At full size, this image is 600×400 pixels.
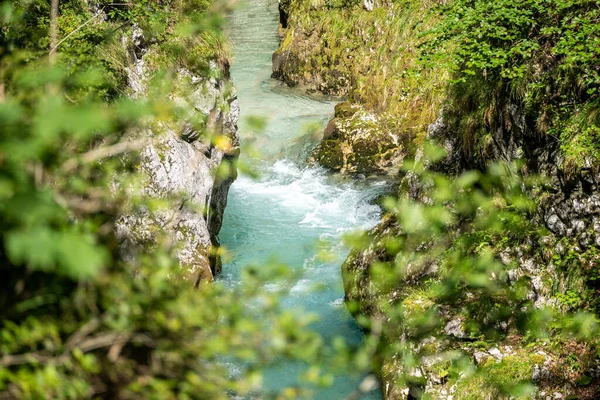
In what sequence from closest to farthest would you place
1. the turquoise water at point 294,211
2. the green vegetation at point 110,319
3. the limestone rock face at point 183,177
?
1. the green vegetation at point 110,319
2. the limestone rock face at point 183,177
3. the turquoise water at point 294,211

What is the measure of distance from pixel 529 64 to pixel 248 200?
902 cm

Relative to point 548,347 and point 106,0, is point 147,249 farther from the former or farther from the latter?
point 548,347

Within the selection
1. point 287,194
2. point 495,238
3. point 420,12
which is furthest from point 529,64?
point 420,12

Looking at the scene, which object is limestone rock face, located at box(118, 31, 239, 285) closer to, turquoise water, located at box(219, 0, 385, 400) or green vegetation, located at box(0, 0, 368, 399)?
turquoise water, located at box(219, 0, 385, 400)

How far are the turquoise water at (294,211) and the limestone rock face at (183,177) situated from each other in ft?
3.87

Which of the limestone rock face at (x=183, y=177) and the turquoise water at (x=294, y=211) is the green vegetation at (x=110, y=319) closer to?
the limestone rock face at (x=183, y=177)

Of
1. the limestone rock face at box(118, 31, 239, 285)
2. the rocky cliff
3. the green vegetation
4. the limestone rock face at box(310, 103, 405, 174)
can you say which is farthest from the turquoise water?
the green vegetation

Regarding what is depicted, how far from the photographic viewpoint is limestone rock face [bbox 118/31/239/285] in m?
8.95

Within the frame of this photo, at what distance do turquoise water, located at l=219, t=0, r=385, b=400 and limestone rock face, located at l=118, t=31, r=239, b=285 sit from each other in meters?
1.18

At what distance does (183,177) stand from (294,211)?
475 centimetres

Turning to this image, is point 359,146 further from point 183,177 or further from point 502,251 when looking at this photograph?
point 502,251

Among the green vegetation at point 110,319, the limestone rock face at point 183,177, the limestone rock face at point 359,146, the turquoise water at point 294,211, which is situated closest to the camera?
the green vegetation at point 110,319

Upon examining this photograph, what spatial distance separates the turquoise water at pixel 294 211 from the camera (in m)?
10.2

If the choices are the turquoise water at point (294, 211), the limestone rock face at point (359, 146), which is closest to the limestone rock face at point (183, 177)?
the turquoise water at point (294, 211)
